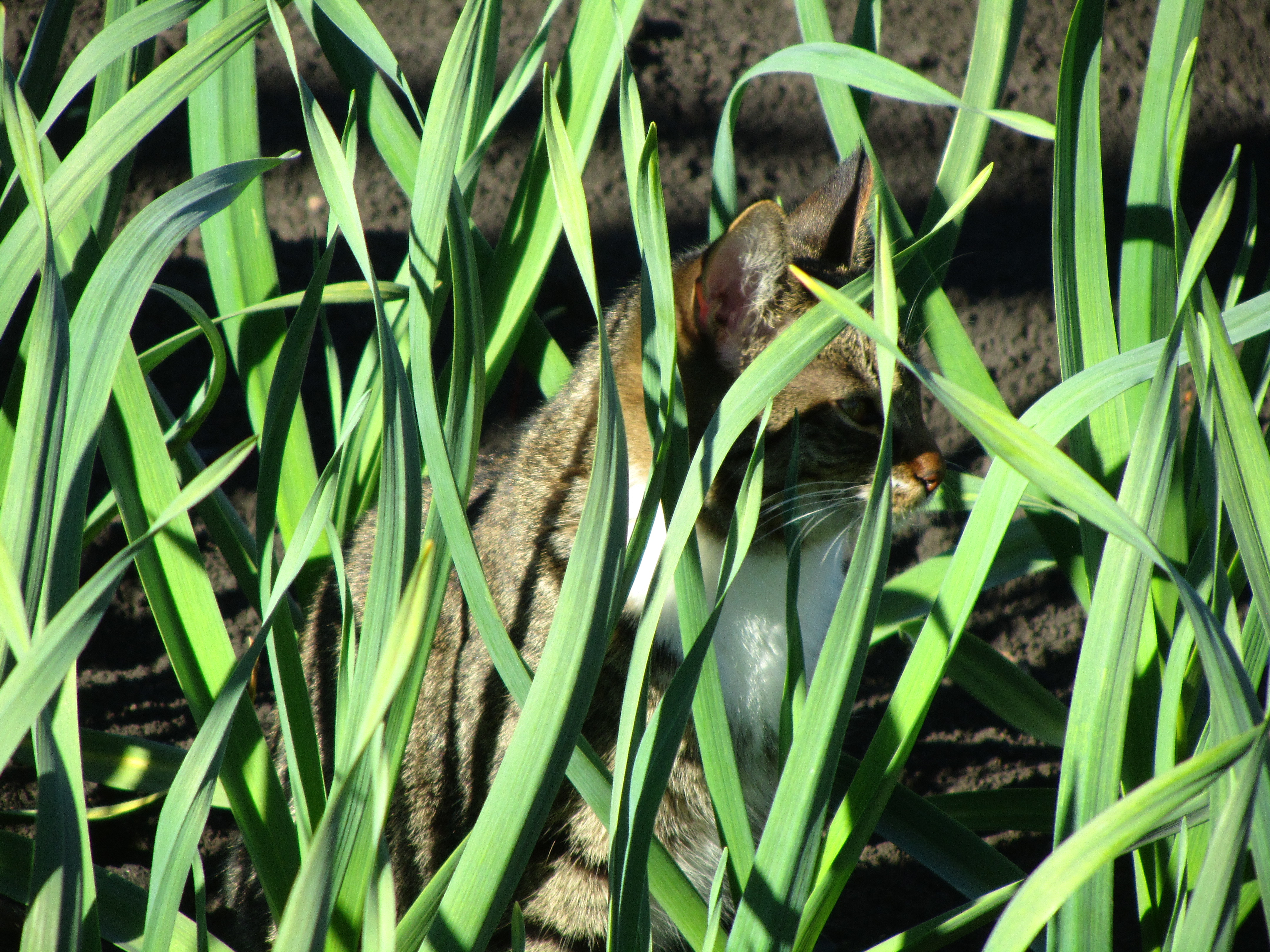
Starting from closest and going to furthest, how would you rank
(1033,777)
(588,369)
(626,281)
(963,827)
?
(963,827)
(588,369)
(1033,777)
(626,281)

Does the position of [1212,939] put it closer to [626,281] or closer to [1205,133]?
[626,281]

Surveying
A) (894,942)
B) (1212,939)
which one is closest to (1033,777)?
(894,942)

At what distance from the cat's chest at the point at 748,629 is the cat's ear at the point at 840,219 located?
15.0 inches

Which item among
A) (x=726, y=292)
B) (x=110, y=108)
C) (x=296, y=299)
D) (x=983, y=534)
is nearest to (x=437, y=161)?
(x=296, y=299)

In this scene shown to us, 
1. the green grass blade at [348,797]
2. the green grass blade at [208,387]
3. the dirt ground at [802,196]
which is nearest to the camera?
the green grass blade at [348,797]

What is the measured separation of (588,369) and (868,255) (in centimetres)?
42

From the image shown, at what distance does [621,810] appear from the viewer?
2.17ft

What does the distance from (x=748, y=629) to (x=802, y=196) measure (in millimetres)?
1350

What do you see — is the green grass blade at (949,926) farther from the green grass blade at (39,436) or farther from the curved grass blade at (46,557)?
the green grass blade at (39,436)

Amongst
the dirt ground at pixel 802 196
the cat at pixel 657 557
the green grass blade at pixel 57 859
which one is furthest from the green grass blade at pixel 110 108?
the dirt ground at pixel 802 196

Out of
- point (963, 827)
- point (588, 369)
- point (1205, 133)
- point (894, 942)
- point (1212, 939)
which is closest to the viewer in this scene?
point (1212, 939)

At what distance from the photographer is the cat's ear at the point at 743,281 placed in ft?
2.78

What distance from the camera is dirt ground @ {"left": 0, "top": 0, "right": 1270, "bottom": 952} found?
1.40 m

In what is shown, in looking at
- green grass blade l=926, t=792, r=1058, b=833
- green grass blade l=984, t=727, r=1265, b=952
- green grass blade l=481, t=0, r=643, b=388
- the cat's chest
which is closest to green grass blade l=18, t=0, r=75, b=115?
green grass blade l=481, t=0, r=643, b=388
